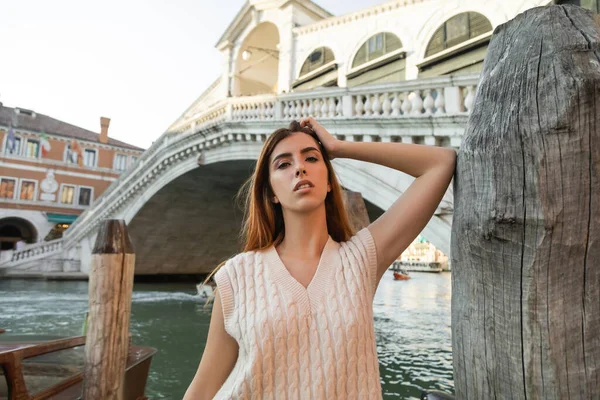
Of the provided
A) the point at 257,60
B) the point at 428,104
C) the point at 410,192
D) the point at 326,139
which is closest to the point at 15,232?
the point at 257,60

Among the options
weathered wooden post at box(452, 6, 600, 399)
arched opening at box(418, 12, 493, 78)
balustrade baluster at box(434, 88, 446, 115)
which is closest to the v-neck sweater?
weathered wooden post at box(452, 6, 600, 399)

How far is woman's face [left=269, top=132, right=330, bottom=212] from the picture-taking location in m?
1.10

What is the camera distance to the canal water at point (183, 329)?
4.82m

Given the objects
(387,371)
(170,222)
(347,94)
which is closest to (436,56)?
(347,94)

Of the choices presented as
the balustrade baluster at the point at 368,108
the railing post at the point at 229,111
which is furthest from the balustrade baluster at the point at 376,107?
the railing post at the point at 229,111

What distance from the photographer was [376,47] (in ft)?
37.7

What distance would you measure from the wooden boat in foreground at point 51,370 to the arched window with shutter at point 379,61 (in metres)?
9.12

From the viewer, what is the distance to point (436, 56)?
388 inches

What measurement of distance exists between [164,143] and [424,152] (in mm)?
12568

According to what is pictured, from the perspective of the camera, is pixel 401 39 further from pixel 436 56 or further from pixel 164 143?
pixel 164 143

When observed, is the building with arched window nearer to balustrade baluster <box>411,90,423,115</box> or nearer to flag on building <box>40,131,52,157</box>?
balustrade baluster <box>411,90,423,115</box>

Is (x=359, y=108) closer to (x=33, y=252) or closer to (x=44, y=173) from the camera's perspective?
(x=33, y=252)

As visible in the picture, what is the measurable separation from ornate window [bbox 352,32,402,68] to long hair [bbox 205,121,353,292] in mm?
10682

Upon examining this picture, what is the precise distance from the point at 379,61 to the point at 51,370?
10.3 meters
